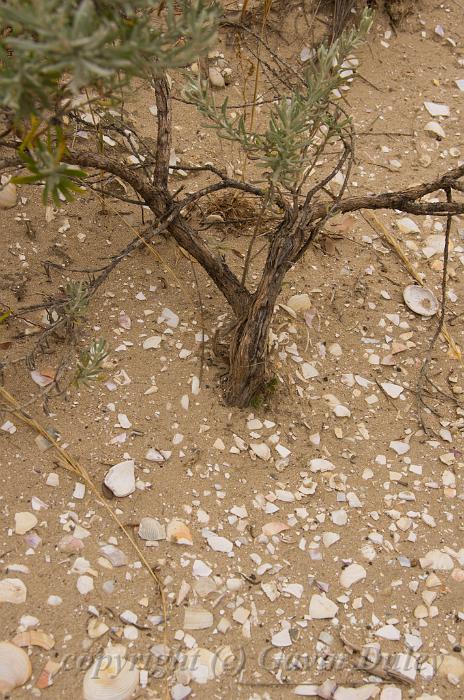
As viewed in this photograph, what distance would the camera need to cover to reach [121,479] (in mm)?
1771

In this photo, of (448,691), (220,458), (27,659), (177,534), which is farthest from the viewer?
(220,458)

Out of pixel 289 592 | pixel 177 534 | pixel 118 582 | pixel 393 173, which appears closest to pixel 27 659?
pixel 118 582

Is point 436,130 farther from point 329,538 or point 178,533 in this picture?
point 178,533

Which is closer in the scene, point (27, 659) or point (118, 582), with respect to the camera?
point (27, 659)

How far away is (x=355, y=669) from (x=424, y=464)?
0.59 metres

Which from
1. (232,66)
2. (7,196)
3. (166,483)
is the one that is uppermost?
(232,66)

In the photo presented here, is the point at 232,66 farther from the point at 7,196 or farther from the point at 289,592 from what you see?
the point at 289,592

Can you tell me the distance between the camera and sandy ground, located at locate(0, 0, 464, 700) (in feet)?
5.25

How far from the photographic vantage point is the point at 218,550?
1743 mm

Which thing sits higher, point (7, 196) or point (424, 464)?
point (7, 196)

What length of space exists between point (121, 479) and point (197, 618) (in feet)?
1.20

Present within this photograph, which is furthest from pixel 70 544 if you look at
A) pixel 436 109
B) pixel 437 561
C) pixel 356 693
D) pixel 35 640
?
pixel 436 109

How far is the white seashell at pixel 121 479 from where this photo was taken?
1.76m

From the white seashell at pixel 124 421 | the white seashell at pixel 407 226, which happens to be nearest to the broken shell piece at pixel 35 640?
the white seashell at pixel 124 421
